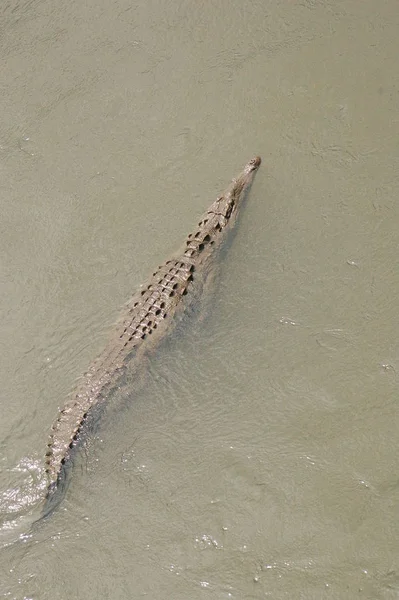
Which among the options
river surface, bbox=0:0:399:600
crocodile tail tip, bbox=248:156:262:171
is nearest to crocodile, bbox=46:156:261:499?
crocodile tail tip, bbox=248:156:262:171

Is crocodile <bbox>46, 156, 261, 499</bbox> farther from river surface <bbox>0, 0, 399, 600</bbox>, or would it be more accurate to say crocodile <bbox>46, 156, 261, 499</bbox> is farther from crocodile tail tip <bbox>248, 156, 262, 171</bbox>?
river surface <bbox>0, 0, 399, 600</bbox>

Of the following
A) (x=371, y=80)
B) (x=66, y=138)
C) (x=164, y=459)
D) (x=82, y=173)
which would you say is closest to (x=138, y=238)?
(x=82, y=173)

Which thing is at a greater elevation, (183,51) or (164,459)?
(183,51)

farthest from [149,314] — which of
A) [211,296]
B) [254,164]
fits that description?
[254,164]

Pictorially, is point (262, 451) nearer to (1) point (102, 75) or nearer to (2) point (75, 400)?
(2) point (75, 400)

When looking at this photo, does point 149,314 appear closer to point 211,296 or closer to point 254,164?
point 211,296
